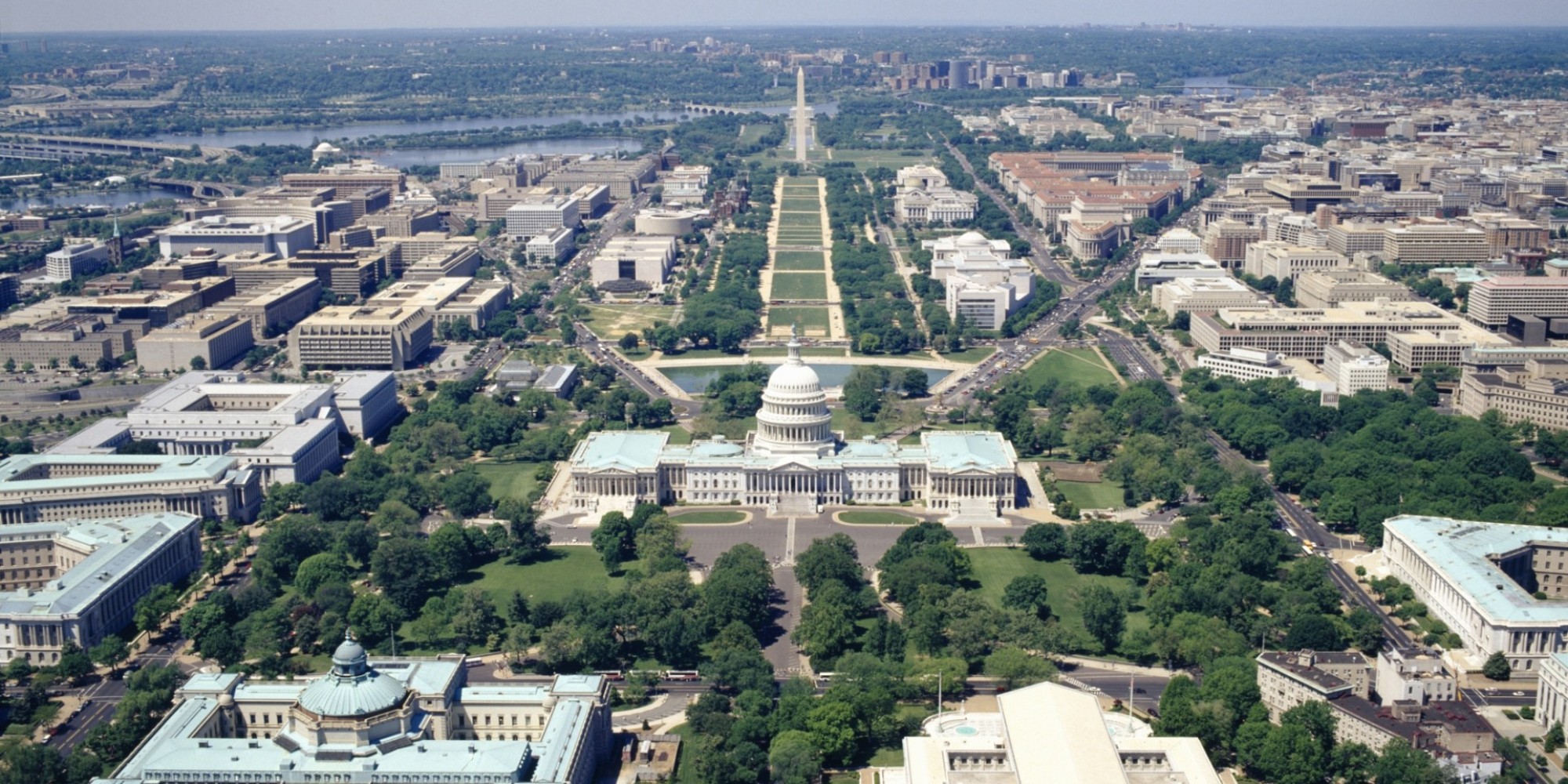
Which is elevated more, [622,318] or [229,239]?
[229,239]

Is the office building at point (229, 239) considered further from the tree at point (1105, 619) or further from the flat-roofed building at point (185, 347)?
the tree at point (1105, 619)

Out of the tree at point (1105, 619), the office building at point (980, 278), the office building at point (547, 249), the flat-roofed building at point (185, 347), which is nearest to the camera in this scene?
the tree at point (1105, 619)

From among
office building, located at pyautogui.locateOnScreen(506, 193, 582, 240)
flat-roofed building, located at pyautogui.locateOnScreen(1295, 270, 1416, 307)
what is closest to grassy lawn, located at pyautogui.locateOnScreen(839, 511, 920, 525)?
flat-roofed building, located at pyautogui.locateOnScreen(1295, 270, 1416, 307)

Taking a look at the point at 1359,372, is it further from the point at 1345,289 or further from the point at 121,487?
the point at 121,487

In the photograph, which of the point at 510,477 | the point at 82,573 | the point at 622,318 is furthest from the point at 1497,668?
the point at 622,318

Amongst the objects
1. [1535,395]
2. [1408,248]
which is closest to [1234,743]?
[1535,395]

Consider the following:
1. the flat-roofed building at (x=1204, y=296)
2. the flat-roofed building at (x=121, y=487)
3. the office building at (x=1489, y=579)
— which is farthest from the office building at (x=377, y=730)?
the flat-roofed building at (x=1204, y=296)

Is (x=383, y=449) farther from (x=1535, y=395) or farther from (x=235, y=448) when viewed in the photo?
(x=1535, y=395)
